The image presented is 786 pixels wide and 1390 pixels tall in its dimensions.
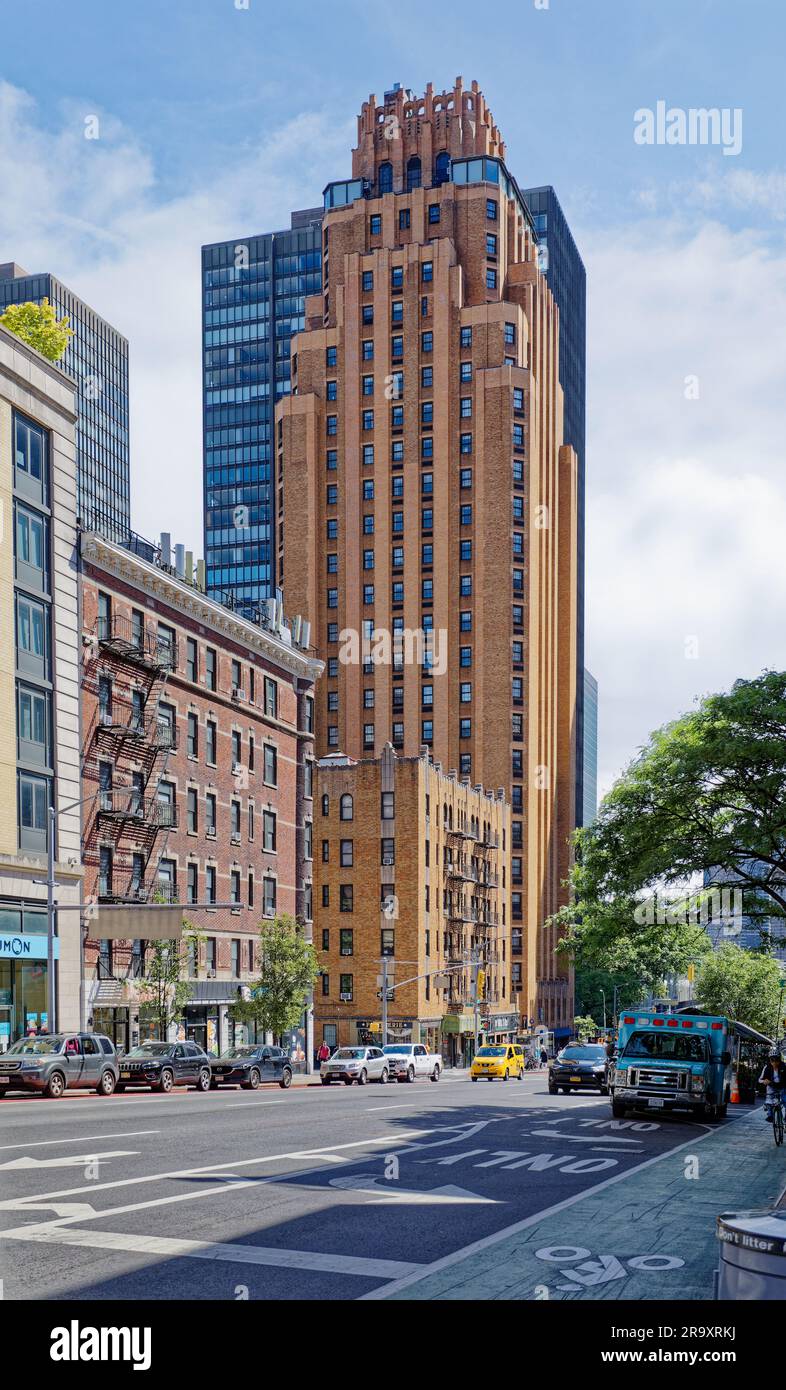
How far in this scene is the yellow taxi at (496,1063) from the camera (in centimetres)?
6225

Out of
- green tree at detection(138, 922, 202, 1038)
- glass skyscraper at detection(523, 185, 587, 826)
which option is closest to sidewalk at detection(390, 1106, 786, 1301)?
green tree at detection(138, 922, 202, 1038)

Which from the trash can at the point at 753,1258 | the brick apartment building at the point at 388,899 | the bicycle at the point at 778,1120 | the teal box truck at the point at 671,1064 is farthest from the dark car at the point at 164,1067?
the brick apartment building at the point at 388,899

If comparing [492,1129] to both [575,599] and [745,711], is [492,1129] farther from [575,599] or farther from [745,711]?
[575,599]

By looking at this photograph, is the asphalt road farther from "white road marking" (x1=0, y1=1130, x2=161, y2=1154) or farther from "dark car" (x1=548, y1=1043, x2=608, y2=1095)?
"dark car" (x1=548, y1=1043, x2=608, y2=1095)

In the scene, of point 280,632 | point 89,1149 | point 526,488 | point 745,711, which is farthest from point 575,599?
point 89,1149

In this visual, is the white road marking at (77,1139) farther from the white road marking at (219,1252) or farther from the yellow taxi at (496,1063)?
the yellow taxi at (496,1063)

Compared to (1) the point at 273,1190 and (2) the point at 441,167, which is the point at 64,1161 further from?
(2) the point at 441,167

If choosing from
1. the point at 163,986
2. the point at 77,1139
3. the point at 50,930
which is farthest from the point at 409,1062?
the point at 77,1139

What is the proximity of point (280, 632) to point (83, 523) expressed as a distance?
71.4 ft

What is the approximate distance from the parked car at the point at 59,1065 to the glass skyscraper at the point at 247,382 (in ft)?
420

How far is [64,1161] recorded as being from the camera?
1838 cm

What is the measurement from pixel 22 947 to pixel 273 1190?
33.3 m

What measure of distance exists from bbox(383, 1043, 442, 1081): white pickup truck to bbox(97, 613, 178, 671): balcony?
20.1m

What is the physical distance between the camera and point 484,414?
124125mm
